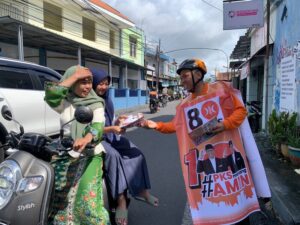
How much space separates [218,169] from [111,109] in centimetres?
110

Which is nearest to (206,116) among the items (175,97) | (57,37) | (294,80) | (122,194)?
(122,194)

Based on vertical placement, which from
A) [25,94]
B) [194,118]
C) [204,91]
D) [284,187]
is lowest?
[284,187]

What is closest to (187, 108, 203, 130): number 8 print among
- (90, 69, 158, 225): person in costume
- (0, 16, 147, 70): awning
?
(90, 69, 158, 225): person in costume

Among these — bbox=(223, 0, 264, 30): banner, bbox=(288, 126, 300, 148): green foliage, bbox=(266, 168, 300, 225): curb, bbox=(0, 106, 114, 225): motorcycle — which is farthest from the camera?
bbox=(223, 0, 264, 30): banner

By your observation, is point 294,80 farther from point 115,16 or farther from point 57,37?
point 115,16

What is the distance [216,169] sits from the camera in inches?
104

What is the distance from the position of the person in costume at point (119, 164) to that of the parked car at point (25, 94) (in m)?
2.82

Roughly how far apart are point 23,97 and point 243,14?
6.05m

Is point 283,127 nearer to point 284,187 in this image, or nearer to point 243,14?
point 284,187

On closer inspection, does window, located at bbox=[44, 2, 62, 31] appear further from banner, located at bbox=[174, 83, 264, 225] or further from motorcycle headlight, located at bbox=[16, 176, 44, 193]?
motorcycle headlight, located at bbox=[16, 176, 44, 193]

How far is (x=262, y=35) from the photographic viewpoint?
11.6m

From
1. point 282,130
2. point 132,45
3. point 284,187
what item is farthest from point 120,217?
point 132,45

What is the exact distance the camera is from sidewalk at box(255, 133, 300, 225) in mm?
3735

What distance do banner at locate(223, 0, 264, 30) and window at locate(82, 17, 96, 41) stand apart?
13646 mm
